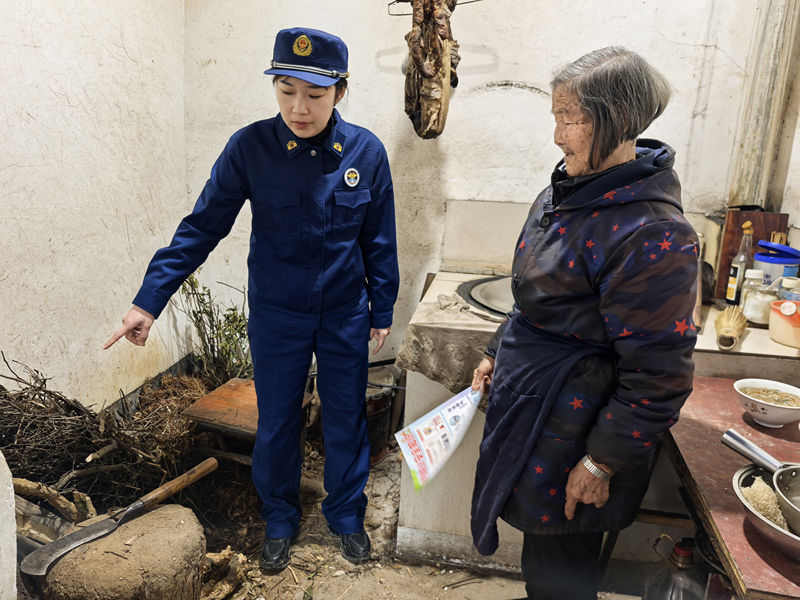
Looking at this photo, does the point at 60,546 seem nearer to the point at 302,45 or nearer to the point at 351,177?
the point at 351,177

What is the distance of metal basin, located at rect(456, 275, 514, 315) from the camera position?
2299mm

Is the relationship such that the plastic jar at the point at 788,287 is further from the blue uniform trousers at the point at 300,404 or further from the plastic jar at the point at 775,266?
the blue uniform trousers at the point at 300,404

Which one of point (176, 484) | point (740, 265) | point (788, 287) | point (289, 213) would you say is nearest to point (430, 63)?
point (289, 213)

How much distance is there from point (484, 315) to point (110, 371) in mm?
1742

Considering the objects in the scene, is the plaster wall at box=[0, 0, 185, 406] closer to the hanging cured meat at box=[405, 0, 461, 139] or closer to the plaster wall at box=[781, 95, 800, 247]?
the hanging cured meat at box=[405, 0, 461, 139]

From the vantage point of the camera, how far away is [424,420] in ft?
5.47

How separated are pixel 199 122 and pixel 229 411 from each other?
5.19 ft

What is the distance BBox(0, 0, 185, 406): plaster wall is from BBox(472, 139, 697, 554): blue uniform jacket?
179 cm

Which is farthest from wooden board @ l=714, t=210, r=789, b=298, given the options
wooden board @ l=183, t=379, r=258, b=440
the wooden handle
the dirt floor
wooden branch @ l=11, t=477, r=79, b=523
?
wooden branch @ l=11, t=477, r=79, b=523

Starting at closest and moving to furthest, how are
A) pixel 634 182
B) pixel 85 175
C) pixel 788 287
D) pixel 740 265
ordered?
pixel 634 182 < pixel 788 287 < pixel 740 265 < pixel 85 175

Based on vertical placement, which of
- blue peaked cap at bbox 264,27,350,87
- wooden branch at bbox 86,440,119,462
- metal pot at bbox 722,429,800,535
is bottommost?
wooden branch at bbox 86,440,119,462

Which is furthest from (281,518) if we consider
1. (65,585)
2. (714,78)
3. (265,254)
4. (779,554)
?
(714,78)

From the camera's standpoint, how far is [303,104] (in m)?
1.96

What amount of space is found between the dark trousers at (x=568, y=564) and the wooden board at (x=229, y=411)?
1.29m
